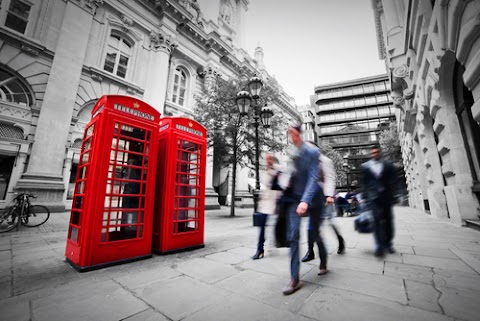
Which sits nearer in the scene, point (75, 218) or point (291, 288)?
point (291, 288)

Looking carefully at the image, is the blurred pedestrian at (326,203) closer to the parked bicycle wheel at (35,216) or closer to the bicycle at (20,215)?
the bicycle at (20,215)

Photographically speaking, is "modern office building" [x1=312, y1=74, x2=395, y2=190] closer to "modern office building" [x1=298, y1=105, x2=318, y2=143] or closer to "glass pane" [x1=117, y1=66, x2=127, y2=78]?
"modern office building" [x1=298, y1=105, x2=318, y2=143]

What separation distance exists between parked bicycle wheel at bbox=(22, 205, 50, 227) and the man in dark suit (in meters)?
→ 9.37

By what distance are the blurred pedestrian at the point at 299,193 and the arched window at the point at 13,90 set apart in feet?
41.2

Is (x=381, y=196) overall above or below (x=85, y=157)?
below

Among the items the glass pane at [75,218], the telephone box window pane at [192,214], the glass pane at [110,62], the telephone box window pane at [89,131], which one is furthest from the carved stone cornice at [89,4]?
the telephone box window pane at [192,214]

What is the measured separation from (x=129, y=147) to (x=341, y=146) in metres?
53.1

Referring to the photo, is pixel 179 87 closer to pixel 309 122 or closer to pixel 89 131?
pixel 89 131

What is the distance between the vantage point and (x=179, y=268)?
10.4 feet

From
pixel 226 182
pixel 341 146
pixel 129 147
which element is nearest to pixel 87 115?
pixel 129 147

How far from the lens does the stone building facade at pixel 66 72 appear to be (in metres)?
9.00

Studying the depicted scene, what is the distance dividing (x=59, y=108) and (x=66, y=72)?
1.97 meters

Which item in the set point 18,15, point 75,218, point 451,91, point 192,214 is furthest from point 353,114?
point 75,218

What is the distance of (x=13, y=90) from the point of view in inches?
361
